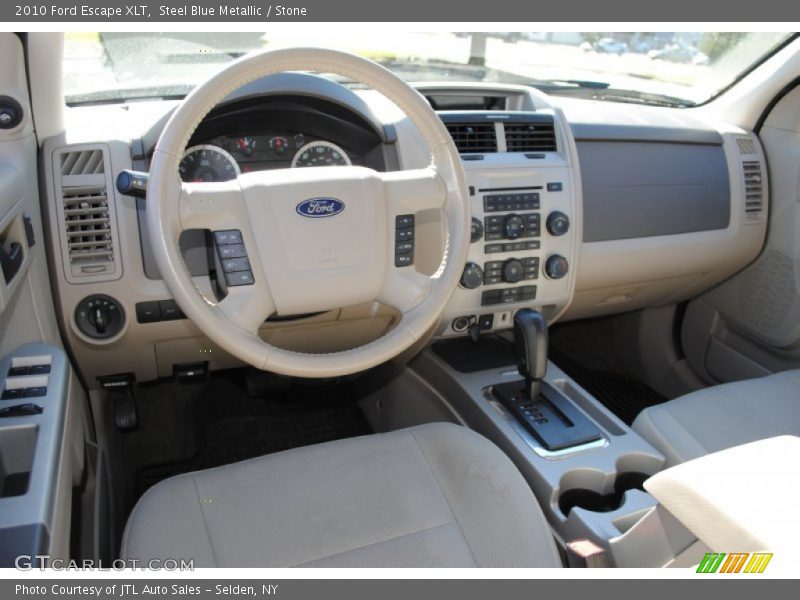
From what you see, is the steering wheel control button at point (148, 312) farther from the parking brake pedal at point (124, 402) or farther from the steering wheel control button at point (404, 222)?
the steering wheel control button at point (404, 222)

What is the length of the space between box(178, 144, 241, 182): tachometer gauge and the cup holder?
118 centimetres

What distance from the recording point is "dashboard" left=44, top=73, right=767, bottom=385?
5.75 feet

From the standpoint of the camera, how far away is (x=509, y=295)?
2.12 m

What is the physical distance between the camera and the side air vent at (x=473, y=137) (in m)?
2.04

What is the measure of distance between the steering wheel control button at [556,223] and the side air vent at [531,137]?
0.22m

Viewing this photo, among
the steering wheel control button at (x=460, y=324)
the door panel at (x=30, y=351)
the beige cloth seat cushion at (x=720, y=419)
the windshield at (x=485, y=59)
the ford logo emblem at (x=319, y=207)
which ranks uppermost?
the windshield at (x=485, y=59)

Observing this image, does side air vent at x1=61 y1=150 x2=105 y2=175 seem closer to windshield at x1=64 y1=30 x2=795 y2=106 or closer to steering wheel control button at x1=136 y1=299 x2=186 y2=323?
windshield at x1=64 y1=30 x2=795 y2=106

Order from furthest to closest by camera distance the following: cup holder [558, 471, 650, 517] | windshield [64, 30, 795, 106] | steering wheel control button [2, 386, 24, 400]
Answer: windshield [64, 30, 795, 106] → cup holder [558, 471, 650, 517] → steering wheel control button [2, 386, 24, 400]

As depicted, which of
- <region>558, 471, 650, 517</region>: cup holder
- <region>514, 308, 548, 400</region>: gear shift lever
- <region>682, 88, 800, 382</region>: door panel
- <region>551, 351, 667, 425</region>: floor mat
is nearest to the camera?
<region>558, 471, 650, 517</region>: cup holder

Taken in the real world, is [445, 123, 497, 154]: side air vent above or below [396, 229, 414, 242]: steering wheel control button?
above

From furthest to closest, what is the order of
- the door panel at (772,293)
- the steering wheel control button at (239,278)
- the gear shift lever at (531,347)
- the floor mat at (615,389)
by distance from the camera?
the floor mat at (615,389) < the door panel at (772,293) < the gear shift lever at (531,347) < the steering wheel control button at (239,278)

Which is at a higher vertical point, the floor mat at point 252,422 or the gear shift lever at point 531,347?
the gear shift lever at point 531,347

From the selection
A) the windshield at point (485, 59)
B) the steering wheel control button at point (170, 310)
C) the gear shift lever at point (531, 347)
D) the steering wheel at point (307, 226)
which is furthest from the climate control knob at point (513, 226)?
the steering wheel control button at point (170, 310)

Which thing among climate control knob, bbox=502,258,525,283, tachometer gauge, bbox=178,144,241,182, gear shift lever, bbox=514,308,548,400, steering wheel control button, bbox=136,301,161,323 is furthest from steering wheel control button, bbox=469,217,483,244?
steering wheel control button, bbox=136,301,161,323
